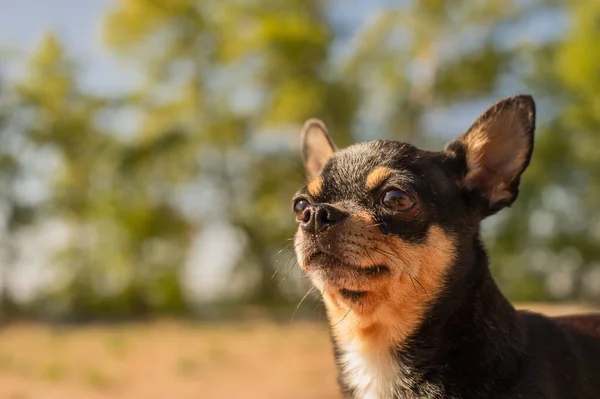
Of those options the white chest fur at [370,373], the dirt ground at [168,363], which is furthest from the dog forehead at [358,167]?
the dirt ground at [168,363]

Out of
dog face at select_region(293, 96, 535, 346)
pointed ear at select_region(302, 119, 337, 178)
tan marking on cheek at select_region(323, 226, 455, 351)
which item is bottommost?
tan marking on cheek at select_region(323, 226, 455, 351)

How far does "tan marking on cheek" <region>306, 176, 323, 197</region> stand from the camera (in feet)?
10.8

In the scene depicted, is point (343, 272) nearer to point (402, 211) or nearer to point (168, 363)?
point (402, 211)

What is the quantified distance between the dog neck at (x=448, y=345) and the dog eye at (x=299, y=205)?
593 millimetres

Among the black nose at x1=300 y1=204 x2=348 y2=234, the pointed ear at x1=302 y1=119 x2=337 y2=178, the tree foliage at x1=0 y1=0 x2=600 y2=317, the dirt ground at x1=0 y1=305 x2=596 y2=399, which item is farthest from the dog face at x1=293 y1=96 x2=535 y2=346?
the tree foliage at x1=0 y1=0 x2=600 y2=317

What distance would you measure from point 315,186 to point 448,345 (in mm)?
1057

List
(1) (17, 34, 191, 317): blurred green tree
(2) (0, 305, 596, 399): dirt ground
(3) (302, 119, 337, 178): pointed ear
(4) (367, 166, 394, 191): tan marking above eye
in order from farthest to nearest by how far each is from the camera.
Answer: (1) (17, 34, 191, 317): blurred green tree, (2) (0, 305, 596, 399): dirt ground, (3) (302, 119, 337, 178): pointed ear, (4) (367, 166, 394, 191): tan marking above eye

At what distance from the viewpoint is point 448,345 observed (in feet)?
10.1

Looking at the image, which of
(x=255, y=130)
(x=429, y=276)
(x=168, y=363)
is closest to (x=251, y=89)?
(x=255, y=130)

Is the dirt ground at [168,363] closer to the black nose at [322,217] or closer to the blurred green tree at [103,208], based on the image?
the blurred green tree at [103,208]

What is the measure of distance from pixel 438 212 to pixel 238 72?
15965 mm

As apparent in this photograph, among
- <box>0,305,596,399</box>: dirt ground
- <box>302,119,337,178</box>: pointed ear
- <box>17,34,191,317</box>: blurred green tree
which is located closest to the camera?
<box>302,119,337,178</box>: pointed ear

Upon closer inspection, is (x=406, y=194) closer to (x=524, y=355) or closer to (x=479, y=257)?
(x=479, y=257)

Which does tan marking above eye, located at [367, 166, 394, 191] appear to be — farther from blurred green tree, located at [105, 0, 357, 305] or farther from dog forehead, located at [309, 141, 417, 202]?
blurred green tree, located at [105, 0, 357, 305]
